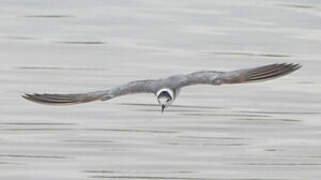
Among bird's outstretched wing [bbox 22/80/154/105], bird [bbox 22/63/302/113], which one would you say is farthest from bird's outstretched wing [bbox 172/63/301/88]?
bird's outstretched wing [bbox 22/80/154/105]

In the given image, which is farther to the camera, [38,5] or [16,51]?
[38,5]

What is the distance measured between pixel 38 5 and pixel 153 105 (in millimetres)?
6651

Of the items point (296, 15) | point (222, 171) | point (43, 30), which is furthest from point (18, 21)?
point (222, 171)

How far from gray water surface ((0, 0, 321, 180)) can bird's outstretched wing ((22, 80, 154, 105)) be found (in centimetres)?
133

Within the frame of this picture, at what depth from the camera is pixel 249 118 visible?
16.2 meters

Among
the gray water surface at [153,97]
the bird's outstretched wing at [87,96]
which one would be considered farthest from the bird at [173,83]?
the gray water surface at [153,97]

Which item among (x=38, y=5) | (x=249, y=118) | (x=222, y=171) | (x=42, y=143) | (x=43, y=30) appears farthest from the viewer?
(x=38, y=5)

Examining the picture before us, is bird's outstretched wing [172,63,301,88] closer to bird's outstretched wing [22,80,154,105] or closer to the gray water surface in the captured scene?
bird's outstretched wing [22,80,154,105]

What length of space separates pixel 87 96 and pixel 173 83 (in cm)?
70

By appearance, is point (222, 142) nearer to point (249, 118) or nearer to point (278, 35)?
point (249, 118)

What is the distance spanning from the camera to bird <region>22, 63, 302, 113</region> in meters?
12.1

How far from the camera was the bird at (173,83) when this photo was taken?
476 inches

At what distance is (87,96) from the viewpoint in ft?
40.7

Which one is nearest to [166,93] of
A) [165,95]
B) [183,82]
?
Result: [165,95]
